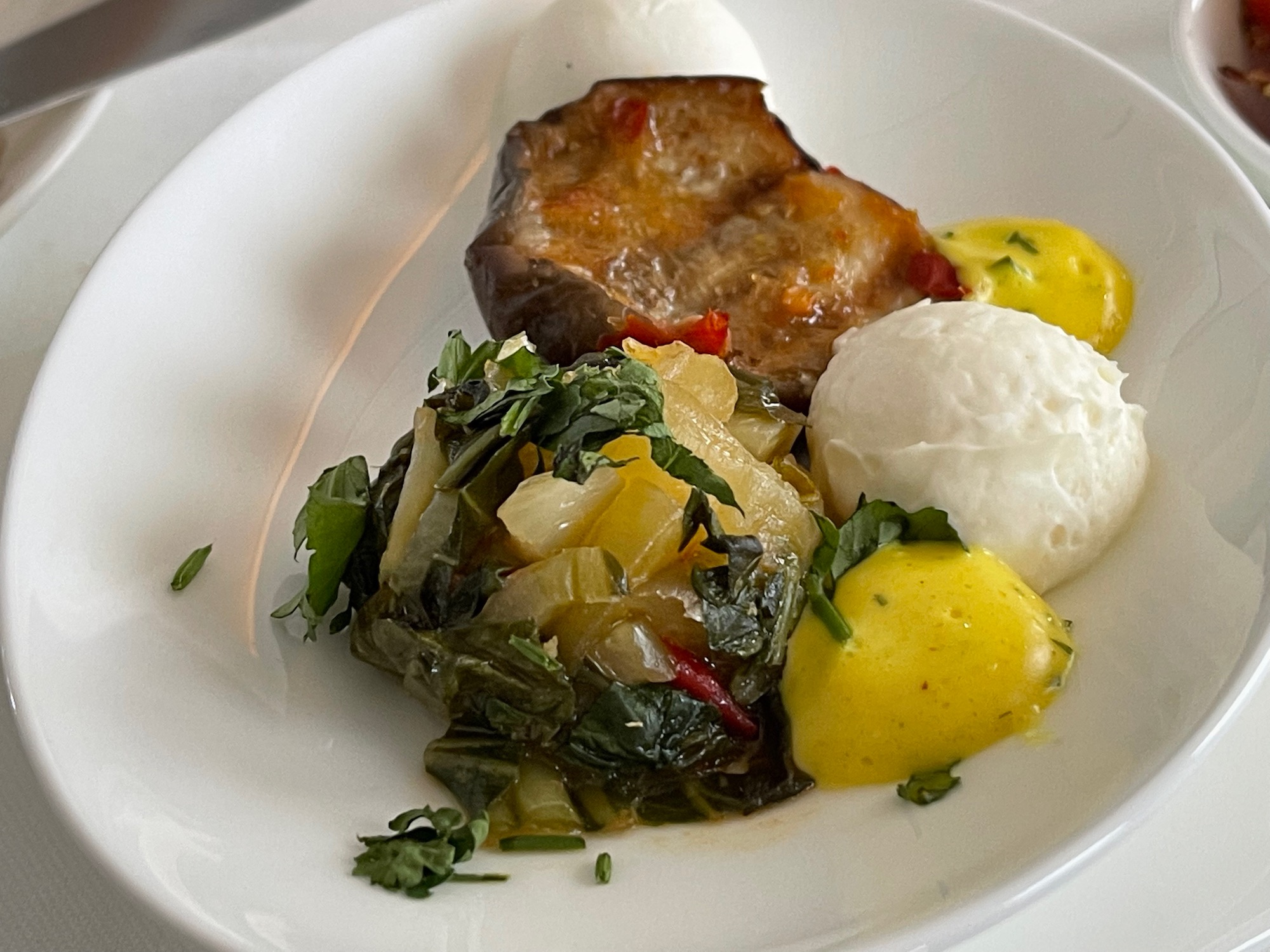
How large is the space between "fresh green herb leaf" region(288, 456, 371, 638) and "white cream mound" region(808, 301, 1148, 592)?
2.95 ft

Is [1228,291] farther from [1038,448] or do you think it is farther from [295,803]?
[295,803]

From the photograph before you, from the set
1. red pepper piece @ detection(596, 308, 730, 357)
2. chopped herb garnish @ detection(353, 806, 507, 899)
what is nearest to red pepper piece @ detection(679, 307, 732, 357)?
red pepper piece @ detection(596, 308, 730, 357)

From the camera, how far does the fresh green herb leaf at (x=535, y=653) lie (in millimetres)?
1979

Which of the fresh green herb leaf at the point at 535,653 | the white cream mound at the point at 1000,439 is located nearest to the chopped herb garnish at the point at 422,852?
the fresh green herb leaf at the point at 535,653

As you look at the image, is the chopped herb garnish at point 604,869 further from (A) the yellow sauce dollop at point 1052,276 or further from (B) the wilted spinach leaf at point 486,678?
(A) the yellow sauce dollop at point 1052,276

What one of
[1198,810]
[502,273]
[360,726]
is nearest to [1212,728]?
[1198,810]

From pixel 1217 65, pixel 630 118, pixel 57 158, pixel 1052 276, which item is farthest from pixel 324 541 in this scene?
pixel 1217 65

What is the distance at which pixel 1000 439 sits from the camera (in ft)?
7.28

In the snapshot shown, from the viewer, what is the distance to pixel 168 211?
2.73m

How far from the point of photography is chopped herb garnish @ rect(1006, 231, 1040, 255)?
9.18 ft

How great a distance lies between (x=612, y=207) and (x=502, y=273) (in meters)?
0.35

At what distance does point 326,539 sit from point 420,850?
0.61m

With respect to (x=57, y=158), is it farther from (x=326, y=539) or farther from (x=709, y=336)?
(x=709, y=336)

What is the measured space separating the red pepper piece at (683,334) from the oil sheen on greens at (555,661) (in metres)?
0.37
